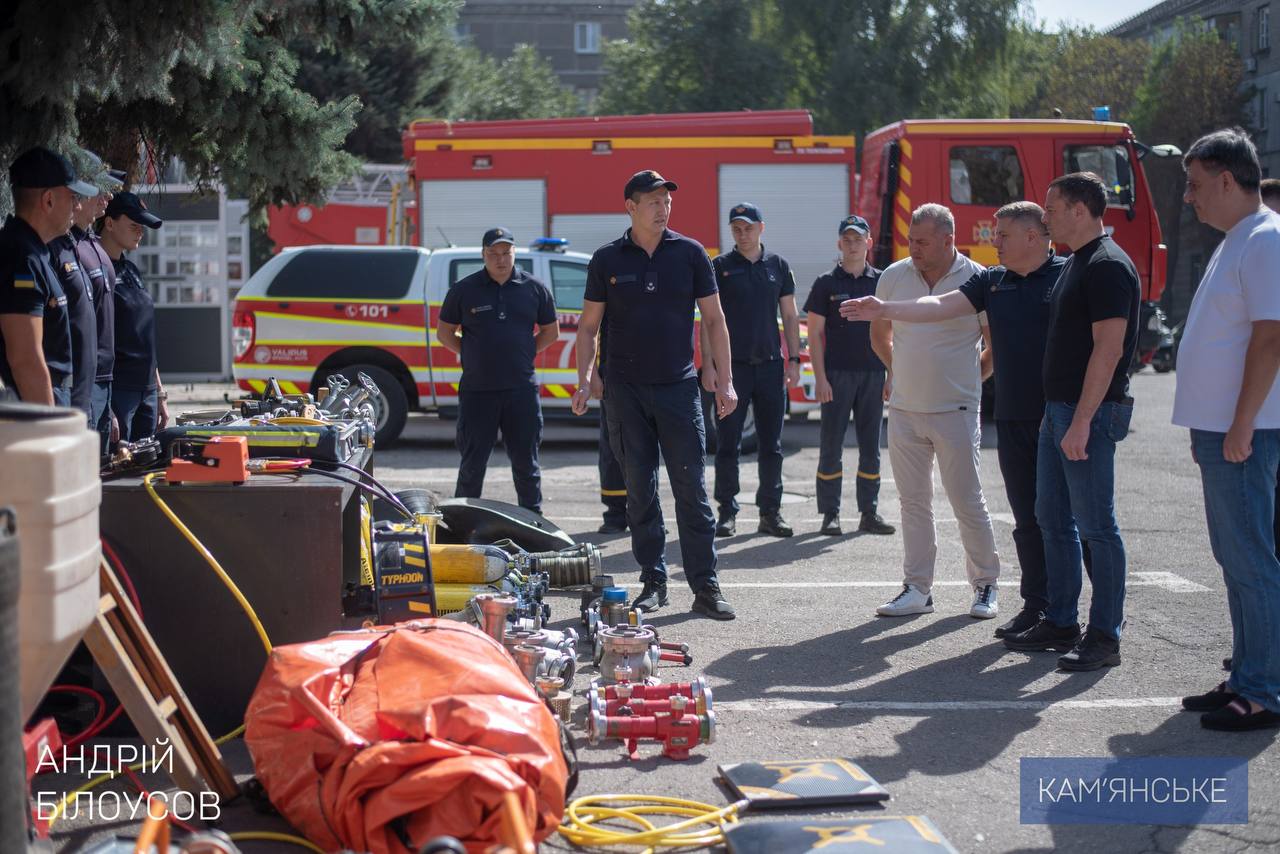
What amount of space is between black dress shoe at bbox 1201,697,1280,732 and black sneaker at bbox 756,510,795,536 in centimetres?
429

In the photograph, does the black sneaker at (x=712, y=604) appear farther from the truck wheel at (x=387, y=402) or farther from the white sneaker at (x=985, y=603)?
the truck wheel at (x=387, y=402)

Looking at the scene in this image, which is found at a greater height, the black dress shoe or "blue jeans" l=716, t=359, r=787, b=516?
"blue jeans" l=716, t=359, r=787, b=516

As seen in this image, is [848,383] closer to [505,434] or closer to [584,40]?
[505,434]

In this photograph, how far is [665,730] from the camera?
452cm

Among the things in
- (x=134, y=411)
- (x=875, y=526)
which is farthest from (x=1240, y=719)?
(x=134, y=411)

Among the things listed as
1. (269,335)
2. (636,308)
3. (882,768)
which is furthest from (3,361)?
(269,335)

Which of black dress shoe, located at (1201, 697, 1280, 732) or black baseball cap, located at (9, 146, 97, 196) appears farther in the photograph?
black baseball cap, located at (9, 146, 97, 196)

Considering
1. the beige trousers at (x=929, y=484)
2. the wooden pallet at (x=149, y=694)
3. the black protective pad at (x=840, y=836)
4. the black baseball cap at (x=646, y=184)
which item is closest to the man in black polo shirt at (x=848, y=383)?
the beige trousers at (x=929, y=484)

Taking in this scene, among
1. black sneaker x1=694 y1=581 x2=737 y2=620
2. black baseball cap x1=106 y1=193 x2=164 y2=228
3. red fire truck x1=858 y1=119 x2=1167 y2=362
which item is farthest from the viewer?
red fire truck x1=858 y1=119 x2=1167 y2=362

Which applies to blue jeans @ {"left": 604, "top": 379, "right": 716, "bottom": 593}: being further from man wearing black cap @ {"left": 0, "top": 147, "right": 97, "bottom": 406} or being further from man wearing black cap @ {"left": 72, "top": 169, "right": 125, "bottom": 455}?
man wearing black cap @ {"left": 0, "top": 147, "right": 97, "bottom": 406}

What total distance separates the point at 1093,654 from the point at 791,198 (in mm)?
11909

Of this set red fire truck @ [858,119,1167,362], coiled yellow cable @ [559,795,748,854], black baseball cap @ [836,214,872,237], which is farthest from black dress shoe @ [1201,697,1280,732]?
red fire truck @ [858,119,1167,362]

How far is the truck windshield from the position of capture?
51.3 feet

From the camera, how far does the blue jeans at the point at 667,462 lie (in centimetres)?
661
